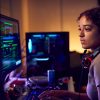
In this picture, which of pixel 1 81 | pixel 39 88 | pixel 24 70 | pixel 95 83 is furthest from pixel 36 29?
pixel 95 83

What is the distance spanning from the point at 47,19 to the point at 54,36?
7.06 feet

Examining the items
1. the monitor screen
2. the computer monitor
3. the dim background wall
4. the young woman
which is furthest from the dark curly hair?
the dim background wall

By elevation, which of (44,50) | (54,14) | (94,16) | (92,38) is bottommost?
(44,50)

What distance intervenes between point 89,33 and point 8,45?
79 centimetres

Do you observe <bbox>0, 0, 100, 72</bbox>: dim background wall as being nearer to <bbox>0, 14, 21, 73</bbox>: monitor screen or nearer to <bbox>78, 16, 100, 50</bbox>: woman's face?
<bbox>0, 14, 21, 73</bbox>: monitor screen

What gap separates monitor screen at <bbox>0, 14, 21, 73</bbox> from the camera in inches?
68.2

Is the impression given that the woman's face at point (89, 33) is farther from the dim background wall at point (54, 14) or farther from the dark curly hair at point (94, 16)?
the dim background wall at point (54, 14)

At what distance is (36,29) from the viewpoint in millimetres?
4750

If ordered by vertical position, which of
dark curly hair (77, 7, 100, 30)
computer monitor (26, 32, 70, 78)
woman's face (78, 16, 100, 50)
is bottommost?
computer monitor (26, 32, 70, 78)

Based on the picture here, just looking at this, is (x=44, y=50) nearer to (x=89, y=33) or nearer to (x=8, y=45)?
(x=8, y=45)

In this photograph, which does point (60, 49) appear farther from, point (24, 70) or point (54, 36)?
point (24, 70)

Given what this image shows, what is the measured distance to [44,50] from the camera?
2.68 metres

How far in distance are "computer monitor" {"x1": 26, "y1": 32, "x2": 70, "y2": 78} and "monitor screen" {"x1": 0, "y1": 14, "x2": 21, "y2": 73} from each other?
1.24ft

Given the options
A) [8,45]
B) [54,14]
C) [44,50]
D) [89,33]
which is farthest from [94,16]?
[54,14]
